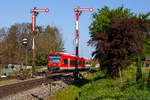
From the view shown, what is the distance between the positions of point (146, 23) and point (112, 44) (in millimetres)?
3197

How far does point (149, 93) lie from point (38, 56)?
4912 centimetres

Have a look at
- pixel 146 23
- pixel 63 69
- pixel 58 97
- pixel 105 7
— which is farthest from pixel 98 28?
pixel 58 97

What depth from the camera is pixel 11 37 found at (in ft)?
196

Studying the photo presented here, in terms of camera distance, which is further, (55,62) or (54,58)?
(54,58)

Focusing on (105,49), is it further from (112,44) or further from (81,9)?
(81,9)

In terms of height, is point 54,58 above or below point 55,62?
above

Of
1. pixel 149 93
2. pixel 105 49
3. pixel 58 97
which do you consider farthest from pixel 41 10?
pixel 149 93

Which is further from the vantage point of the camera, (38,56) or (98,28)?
(38,56)

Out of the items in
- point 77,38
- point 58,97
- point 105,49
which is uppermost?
point 77,38

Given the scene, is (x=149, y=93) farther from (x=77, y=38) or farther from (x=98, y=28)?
(x=98, y=28)

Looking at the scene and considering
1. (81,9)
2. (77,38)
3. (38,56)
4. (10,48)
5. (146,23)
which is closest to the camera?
(146,23)

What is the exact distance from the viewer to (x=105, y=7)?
35562 millimetres

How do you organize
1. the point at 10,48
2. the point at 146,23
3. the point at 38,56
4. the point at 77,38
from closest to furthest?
1. the point at 146,23
2. the point at 77,38
3. the point at 10,48
4. the point at 38,56

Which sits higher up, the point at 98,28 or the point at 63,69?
the point at 98,28
